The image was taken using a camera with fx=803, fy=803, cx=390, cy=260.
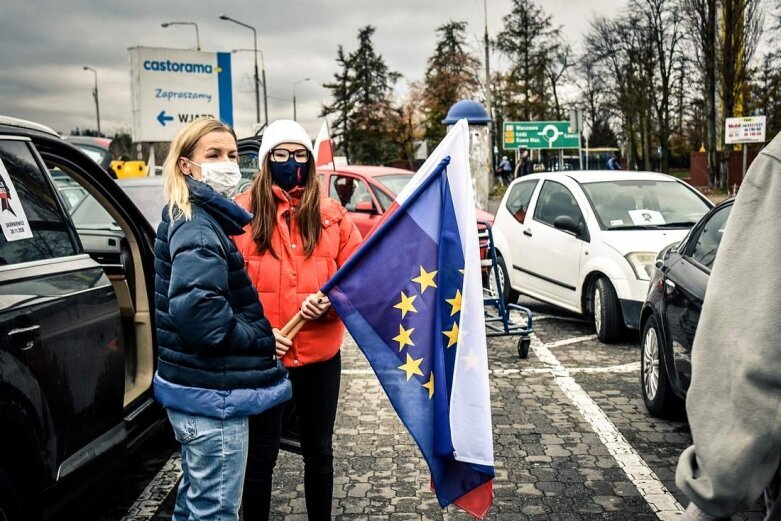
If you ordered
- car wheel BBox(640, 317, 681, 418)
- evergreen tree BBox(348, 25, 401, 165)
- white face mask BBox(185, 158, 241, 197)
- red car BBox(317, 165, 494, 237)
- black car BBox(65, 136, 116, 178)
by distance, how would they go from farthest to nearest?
evergreen tree BBox(348, 25, 401, 165)
black car BBox(65, 136, 116, 178)
red car BBox(317, 165, 494, 237)
car wheel BBox(640, 317, 681, 418)
white face mask BBox(185, 158, 241, 197)

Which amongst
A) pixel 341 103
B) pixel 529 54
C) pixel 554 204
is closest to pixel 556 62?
pixel 529 54

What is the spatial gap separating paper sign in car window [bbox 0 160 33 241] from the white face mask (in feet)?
2.74

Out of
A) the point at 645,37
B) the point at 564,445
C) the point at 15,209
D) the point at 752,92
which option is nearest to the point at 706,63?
the point at 752,92

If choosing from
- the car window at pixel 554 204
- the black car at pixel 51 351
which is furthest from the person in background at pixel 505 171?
the black car at pixel 51 351

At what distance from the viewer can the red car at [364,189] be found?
12289 millimetres

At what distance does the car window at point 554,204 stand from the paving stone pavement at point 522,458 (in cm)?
226

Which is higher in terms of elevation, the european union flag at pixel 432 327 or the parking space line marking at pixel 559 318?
the european union flag at pixel 432 327

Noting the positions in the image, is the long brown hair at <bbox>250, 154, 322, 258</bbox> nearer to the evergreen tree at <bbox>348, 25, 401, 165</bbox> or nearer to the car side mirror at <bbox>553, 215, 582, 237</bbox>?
the car side mirror at <bbox>553, 215, 582, 237</bbox>

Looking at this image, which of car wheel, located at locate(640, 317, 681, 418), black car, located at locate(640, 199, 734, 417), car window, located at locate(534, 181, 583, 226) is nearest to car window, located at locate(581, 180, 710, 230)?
car window, located at locate(534, 181, 583, 226)

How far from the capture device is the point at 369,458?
4.82 metres

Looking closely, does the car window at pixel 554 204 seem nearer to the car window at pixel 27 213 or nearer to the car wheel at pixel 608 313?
the car wheel at pixel 608 313

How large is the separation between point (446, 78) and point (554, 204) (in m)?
53.5

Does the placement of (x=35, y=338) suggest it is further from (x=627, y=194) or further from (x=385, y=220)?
(x=627, y=194)

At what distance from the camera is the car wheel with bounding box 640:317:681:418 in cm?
530
